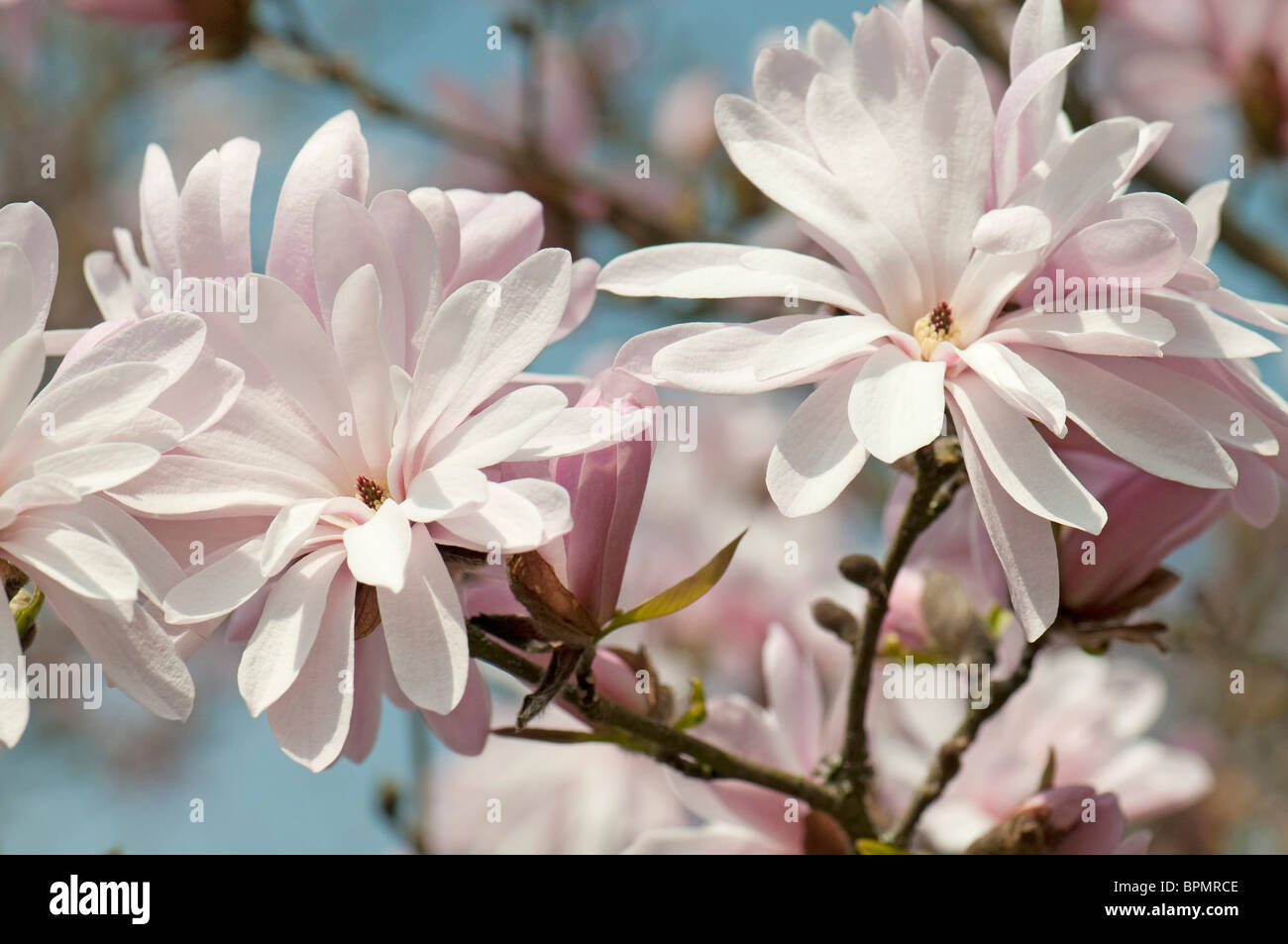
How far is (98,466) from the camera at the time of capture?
1.93ft

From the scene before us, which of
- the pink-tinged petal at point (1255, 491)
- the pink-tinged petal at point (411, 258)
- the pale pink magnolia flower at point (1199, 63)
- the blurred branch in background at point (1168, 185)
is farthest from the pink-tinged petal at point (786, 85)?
the pale pink magnolia flower at point (1199, 63)

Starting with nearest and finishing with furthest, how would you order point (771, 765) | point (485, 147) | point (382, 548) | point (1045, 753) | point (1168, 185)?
1. point (382, 548)
2. point (771, 765)
3. point (1045, 753)
4. point (1168, 185)
5. point (485, 147)

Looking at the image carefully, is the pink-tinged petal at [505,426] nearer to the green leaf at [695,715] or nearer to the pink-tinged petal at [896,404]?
the pink-tinged petal at [896,404]

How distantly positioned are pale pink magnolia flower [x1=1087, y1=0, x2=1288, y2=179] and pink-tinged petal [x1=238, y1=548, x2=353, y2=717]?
4.26ft

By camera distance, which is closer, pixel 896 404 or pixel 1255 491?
pixel 896 404

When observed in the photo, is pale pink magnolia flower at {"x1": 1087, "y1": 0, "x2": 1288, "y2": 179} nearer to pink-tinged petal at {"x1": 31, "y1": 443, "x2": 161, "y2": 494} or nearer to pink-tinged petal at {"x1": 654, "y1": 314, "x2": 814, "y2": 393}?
pink-tinged petal at {"x1": 654, "y1": 314, "x2": 814, "y2": 393}

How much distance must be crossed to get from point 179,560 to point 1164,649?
0.61 m

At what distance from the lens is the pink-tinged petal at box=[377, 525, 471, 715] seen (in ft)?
1.94

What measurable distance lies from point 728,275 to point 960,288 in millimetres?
126

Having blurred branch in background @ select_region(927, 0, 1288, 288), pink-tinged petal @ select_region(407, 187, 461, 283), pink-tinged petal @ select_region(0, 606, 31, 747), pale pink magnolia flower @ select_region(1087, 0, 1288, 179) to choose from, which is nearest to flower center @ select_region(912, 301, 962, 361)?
pink-tinged petal @ select_region(407, 187, 461, 283)

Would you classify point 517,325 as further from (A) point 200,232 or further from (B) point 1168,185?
(B) point 1168,185

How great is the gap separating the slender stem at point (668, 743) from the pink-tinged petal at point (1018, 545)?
25 centimetres

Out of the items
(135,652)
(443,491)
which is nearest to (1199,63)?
(443,491)

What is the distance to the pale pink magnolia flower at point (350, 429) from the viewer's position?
60cm
